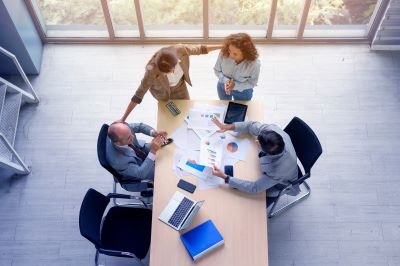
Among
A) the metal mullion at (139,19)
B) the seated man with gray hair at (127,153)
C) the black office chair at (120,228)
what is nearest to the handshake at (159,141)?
the seated man with gray hair at (127,153)

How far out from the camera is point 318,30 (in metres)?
5.31

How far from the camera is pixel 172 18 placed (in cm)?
520

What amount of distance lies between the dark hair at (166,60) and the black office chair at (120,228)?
1.11 m

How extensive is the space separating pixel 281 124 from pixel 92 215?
7.87 feet

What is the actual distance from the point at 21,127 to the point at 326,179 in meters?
3.40

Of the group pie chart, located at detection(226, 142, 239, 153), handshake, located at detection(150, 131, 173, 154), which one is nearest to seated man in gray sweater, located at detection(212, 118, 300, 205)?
pie chart, located at detection(226, 142, 239, 153)

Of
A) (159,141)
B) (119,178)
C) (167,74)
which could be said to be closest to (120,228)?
(119,178)

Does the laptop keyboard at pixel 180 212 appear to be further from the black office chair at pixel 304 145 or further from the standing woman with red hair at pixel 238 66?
the standing woman with red hair at pixel 238 66

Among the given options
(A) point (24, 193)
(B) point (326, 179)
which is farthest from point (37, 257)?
(B) point (326, 179)

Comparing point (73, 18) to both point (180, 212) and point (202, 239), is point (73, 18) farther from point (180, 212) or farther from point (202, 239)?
point (202, 239)

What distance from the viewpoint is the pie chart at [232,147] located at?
354cm

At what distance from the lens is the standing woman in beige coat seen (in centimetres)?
340

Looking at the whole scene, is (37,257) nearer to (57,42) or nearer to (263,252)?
(263,252)

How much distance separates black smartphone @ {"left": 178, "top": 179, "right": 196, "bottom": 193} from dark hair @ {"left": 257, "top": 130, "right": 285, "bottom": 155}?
0.67 metres
